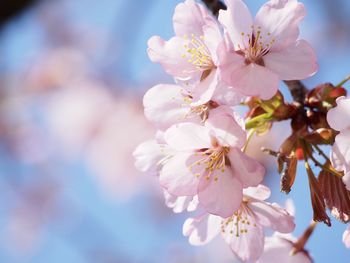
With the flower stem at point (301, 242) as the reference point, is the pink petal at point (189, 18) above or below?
above

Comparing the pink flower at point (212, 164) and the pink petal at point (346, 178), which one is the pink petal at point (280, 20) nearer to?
the pink flower at point (212, 164)

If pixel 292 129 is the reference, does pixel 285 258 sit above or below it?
below


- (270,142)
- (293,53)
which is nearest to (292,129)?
(293,53)

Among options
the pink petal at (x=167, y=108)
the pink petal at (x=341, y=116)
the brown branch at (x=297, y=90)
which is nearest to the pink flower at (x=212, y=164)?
the pink petal at (x=167, y=108)

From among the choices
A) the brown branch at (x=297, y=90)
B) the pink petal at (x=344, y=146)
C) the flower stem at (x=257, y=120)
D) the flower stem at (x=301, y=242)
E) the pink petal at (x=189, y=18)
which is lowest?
the flower stem at (x=301, y=242)

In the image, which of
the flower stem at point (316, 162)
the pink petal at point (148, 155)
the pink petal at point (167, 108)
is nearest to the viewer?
the flower stem at point (316, 162)

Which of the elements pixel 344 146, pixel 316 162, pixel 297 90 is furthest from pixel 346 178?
pixel 297 90

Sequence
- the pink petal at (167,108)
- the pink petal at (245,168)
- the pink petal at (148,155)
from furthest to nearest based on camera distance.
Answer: the pink petal at (148,155)
the pink petal at (167,108)
the pink petal at (245,168)

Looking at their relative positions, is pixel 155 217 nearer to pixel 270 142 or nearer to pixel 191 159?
pixel 270 142
